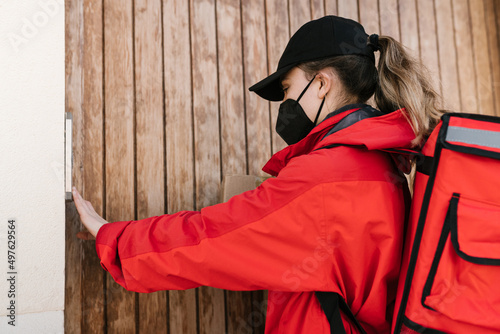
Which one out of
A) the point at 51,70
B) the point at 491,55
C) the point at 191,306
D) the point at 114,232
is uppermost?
the point at 491,55

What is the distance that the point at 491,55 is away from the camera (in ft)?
8.79

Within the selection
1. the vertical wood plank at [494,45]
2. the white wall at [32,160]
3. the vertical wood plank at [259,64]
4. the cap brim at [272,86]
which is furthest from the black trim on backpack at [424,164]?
the vertical wood plank at [494,45]

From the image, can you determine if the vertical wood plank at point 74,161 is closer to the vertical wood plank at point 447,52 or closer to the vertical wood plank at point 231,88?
the vertical wood plank at point 231,88

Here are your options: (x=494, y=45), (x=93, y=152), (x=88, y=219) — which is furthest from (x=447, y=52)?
(x=88, y=219)

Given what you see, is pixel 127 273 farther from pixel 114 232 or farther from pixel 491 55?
pixel 491 55

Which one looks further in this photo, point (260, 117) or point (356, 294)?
point (260, 117)

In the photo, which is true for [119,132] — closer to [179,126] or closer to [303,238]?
[179,126]

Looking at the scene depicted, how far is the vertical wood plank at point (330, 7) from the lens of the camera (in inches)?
86.5

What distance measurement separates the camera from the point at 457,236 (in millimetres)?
1021

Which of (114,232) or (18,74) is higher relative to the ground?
(18,74)

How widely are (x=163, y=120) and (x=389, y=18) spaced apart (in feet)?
4.56

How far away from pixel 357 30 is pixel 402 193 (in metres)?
0.58

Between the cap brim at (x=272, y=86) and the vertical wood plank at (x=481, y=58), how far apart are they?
61.7 inches

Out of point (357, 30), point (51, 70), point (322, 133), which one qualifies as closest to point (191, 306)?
point (322, 133)
